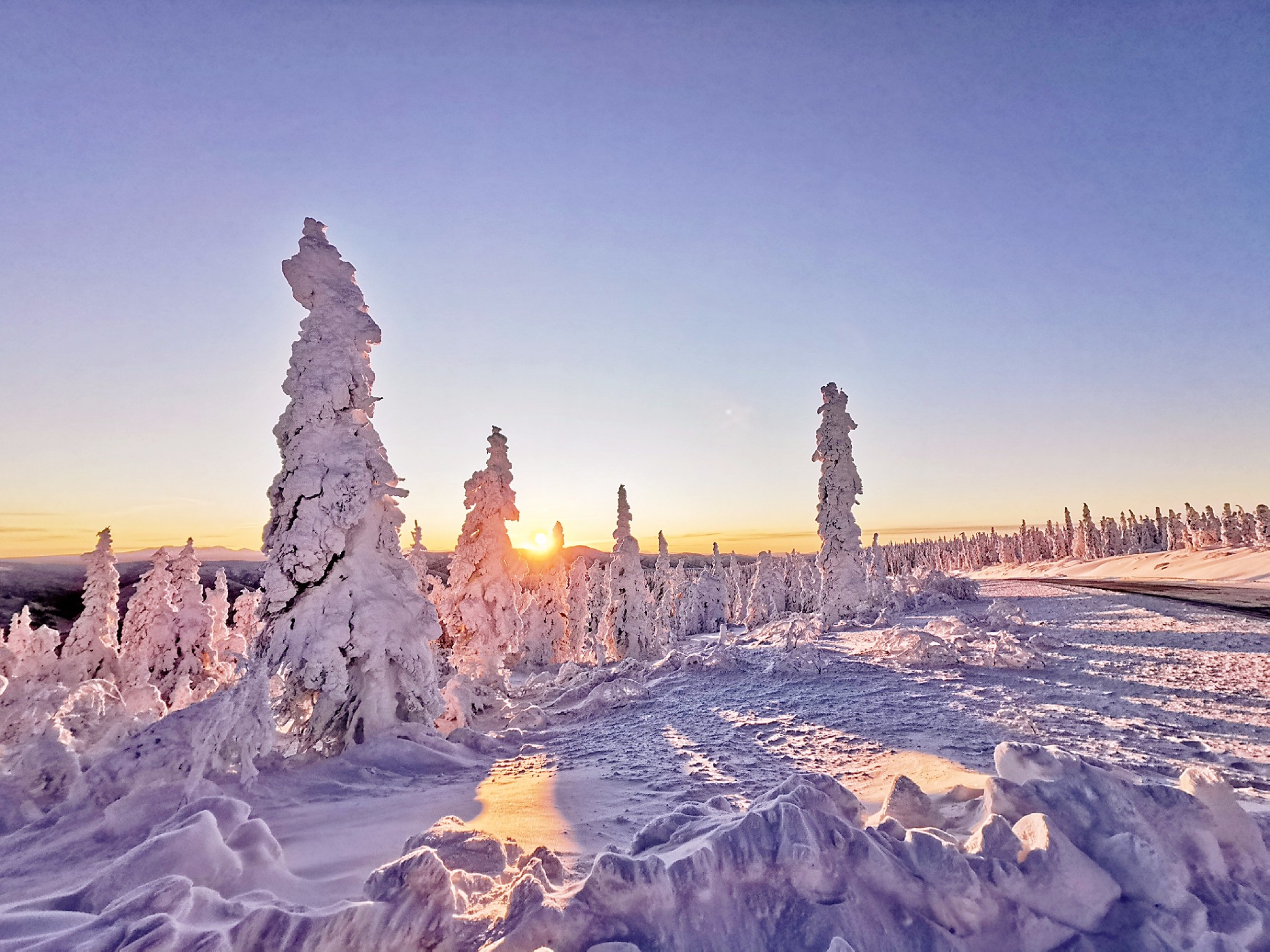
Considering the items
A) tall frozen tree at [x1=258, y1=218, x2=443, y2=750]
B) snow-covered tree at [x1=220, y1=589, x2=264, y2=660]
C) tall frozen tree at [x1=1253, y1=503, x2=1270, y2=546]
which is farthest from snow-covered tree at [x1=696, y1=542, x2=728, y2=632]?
tall frozen tree at [x1=1253, y1=503, x2=1270, y2=546]

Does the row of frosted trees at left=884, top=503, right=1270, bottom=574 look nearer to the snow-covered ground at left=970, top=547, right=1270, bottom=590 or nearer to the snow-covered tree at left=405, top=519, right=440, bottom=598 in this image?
the snow-covered ground at left=970, top=547, right=1270, bottom=590

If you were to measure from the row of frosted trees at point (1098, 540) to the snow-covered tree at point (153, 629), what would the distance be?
189ft

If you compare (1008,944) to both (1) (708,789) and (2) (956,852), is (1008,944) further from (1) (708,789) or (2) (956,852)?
(1) (708,789)

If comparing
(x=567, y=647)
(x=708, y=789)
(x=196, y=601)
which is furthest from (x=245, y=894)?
(x=567, y=647)

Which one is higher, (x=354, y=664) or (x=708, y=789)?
(x=354, y=664)

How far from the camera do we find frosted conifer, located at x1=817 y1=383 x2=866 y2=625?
2714 centimetres

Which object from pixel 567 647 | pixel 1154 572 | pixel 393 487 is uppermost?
pixel 393 487

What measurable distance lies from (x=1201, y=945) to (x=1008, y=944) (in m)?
0.96

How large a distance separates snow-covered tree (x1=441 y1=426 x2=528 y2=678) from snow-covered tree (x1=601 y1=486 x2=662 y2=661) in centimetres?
565

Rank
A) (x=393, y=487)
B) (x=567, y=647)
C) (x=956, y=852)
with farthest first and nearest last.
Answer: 1. (x=567, y=647)
2. (x=393, y=487)
3. (x=956, y=852)

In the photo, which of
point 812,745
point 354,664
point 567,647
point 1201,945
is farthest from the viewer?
point 567,647

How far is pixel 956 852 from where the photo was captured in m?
3.35

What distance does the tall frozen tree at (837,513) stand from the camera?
27141 mm

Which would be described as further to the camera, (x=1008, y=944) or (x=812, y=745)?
(x=812, y=745)
